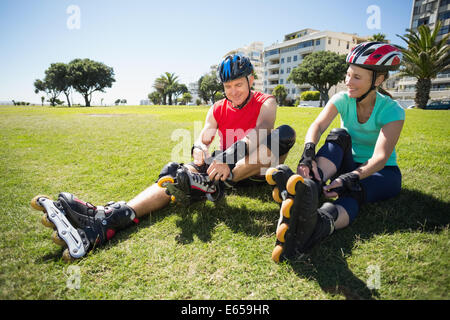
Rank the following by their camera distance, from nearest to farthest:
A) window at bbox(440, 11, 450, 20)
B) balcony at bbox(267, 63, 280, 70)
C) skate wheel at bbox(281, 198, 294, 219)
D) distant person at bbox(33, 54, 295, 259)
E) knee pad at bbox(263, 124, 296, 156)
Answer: skate wheel at bbox(281, 198, 294, 219) → distant person at bbox(33, 54, 295, 259) → knee pad at bbox(263, 124, 296, 156) → window at bbox(440, 11, 450, 20) → balcony at bbox(267, 63, 280, 70)

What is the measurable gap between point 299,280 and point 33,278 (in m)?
2.20

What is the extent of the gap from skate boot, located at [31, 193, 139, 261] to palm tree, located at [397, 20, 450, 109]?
33.1 metres

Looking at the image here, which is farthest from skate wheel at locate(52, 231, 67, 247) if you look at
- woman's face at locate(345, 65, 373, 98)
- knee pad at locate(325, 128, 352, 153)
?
woman's face at locate(345, 65, 373, 98)

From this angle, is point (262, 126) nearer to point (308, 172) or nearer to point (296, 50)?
point (308, 172)

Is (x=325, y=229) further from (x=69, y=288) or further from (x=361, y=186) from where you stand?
(x=69, y=288)

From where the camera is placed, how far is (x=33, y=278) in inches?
73.9

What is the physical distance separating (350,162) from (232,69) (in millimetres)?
1967

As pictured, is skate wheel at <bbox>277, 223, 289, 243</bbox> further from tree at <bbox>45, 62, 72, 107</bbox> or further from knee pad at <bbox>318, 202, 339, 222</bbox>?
tree at <bbox>45, 62, 72, 107</bbox>

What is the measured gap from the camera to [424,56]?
985 inches

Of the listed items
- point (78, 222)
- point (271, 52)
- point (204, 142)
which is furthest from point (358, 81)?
point (271, 52)

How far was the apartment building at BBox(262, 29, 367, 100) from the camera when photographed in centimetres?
5941

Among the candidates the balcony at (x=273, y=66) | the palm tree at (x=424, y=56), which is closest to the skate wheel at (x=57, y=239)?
the palm tree at (x=424, y=56)

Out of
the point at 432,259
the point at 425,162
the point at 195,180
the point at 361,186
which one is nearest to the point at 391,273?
the point at 432,259

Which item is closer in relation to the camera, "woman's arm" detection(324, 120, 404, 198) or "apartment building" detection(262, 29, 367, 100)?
"woman's arm" detection(324, 120, 404, 198)
